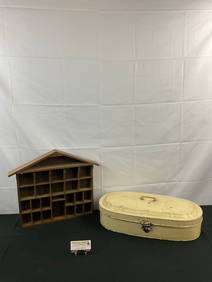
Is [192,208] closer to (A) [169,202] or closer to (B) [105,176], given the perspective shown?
(A) [169,202]

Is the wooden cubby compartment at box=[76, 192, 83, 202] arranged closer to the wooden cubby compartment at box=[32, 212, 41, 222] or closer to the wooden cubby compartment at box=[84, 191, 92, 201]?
the wooden cubby compartment at box=[84, 191, 92, 201]

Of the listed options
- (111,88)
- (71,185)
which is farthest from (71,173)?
(111,88)

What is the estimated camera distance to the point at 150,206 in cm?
149

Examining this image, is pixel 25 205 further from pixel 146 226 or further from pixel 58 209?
pixel 146 226

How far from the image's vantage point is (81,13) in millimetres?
1499

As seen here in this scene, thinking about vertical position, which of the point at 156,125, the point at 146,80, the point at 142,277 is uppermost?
the point at 146,80

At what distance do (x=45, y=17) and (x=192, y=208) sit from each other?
1.37 metres

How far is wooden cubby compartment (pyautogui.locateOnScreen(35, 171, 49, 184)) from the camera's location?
5.14 feet

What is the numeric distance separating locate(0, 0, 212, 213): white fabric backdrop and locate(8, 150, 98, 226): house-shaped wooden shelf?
9 centimetres

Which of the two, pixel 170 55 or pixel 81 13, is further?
pixel 170 55

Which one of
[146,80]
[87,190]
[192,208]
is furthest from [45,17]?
[192,208]

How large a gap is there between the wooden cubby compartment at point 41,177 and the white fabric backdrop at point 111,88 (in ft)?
0.45

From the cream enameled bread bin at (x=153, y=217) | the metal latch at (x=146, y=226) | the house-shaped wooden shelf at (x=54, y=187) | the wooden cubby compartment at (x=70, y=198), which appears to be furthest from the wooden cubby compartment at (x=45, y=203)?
the metal latch at (x=146, y=226)

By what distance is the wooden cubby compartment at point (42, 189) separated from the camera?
1.58m
